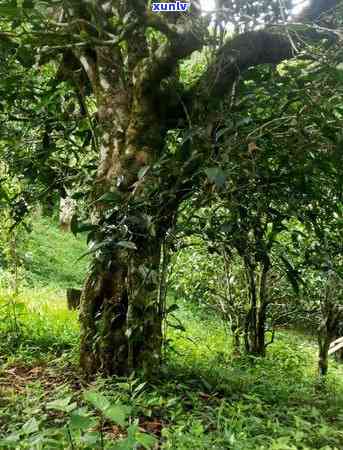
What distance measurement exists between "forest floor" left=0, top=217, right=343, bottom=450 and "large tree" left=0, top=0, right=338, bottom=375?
0.87 feet

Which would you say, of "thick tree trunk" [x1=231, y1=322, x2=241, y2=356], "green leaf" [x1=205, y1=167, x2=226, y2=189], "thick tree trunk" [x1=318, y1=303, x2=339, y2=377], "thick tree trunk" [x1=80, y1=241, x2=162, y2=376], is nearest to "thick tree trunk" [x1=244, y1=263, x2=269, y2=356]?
"thick tree trunk" [x1=231, y1=322, x2=241, y2=356]

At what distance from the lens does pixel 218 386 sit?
2.91 metres

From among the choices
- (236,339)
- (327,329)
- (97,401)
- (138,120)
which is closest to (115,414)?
(97,401)

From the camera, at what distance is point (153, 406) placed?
2439 mm

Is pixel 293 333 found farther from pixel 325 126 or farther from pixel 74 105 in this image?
pixel 325 126

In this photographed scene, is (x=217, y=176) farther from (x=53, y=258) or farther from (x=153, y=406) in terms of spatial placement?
(x=53, y=258)

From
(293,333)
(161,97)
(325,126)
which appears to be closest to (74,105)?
(161,97)

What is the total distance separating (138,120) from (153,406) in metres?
1.52

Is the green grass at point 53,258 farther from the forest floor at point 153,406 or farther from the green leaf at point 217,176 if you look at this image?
the green leaf at point 217,176

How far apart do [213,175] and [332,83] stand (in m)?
0.81

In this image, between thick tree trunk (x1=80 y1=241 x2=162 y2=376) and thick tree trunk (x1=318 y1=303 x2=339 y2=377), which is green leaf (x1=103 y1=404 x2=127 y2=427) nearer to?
thick tree trunk (x1=80 y1=241 x2=162 y2=376)

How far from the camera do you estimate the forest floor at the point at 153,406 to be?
166cm

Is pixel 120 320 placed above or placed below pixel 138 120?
below

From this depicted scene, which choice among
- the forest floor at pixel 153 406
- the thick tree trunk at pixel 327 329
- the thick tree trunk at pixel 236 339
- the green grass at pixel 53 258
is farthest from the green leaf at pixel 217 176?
the green grass at pixel 53 258
